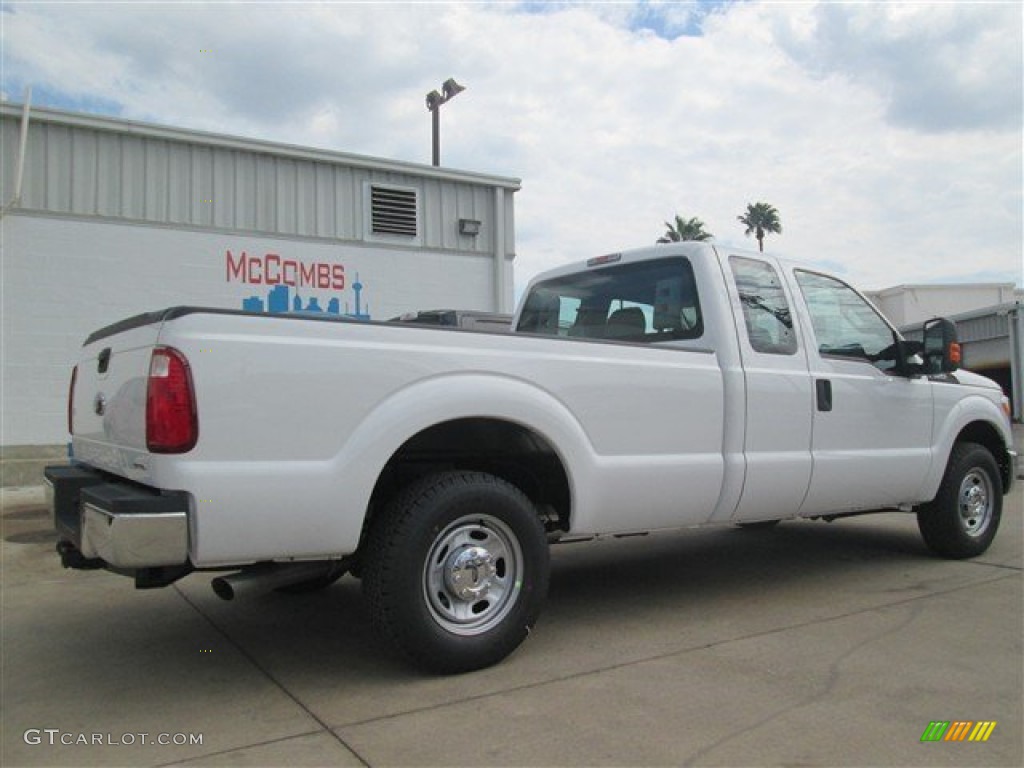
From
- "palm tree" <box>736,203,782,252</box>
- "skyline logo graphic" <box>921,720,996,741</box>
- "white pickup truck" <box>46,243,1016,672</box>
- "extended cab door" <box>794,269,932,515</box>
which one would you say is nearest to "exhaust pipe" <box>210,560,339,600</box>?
"white pickup truck" <box>46,243,1016,672</box>

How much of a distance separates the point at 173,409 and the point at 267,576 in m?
0.81

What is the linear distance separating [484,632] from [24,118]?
9314mm

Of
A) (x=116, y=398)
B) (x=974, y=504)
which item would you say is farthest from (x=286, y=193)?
(x=974, y=504)

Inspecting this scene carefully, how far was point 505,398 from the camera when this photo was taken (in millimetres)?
3609

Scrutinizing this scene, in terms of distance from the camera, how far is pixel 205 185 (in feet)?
35.8

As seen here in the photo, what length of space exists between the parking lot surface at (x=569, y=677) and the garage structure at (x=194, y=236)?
186 inches

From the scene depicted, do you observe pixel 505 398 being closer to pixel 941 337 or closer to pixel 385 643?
pixel 385 643

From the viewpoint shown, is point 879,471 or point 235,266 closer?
point 879,471

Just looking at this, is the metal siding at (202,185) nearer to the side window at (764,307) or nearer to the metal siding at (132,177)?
the metal siding at (132,177)

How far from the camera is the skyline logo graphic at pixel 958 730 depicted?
117 inches

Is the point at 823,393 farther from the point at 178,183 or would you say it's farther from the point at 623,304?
the point at 178,183

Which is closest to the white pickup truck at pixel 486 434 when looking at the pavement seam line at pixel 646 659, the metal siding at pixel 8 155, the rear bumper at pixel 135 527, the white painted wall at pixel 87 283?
the rear bumper at pixel 135 527

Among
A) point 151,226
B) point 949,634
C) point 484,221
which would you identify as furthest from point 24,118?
point 949,634

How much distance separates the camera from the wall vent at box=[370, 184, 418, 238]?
12094 mm
